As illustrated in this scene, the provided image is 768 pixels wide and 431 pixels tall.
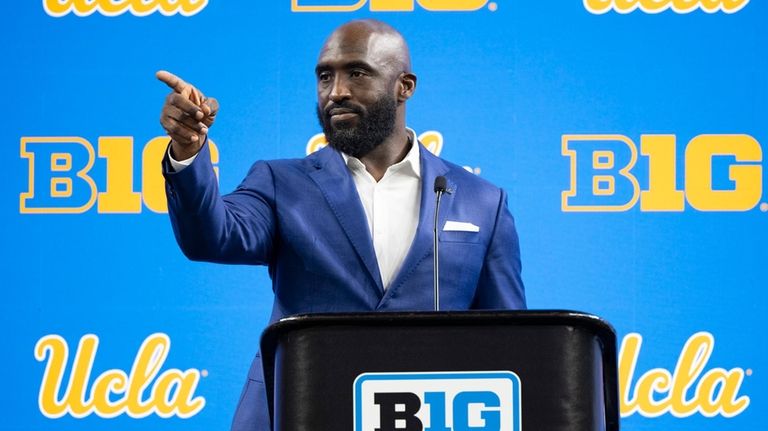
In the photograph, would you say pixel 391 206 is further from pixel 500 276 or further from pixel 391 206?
pixel 500 276

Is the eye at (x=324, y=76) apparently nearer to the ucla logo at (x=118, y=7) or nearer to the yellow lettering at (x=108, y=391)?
the ucla logo at (x=118, y=7)

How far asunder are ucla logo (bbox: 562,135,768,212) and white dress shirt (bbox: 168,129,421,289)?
126 centimetres

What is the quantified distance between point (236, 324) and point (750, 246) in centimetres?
175

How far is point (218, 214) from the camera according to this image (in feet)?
7.60

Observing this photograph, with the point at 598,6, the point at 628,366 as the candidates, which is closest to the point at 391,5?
the point at 598,6

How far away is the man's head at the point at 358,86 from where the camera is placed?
274 centimetres

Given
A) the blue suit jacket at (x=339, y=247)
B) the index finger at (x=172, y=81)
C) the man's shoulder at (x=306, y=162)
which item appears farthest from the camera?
the man's shoulder at (x=306, y=162)

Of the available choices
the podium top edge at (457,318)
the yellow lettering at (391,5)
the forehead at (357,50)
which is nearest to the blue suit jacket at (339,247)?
the forehead at (357,50)

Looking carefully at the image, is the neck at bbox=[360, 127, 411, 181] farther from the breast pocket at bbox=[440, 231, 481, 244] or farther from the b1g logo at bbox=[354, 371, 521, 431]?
the b1g logo at bbox=[354, 371, 521, 431]

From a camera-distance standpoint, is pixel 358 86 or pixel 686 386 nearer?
pixel 358 86

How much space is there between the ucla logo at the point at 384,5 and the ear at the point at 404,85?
113 cm

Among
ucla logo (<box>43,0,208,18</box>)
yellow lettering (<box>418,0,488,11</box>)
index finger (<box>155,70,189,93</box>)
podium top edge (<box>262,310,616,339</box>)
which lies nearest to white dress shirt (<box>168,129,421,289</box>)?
index finger (<box>155,70,189,93</box>)

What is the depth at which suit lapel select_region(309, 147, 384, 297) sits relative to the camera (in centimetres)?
259

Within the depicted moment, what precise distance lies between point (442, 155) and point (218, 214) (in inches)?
69.8
